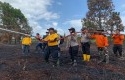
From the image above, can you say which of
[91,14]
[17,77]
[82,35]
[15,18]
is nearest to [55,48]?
[82,35]

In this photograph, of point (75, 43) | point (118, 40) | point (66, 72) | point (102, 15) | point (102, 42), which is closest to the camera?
point (66, 72)

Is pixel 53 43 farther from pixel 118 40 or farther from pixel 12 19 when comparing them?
pixel 12 19

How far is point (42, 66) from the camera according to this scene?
13.2 metres

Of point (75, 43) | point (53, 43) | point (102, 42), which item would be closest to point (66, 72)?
point (53, 43)

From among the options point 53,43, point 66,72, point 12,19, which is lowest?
point 66,72

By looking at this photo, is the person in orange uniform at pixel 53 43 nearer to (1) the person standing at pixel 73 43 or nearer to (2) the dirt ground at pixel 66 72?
(2) the dirt ground at pixel 66 72

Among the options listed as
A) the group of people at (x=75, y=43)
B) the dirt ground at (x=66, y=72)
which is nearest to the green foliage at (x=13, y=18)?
the group of people at (x=75, y=43)

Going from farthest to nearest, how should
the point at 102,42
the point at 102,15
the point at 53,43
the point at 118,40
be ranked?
1. the point at 102,15
2. the point at 118,40
3. the point at 102,42
4. the point at 53,43

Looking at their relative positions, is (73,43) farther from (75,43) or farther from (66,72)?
(66,72)

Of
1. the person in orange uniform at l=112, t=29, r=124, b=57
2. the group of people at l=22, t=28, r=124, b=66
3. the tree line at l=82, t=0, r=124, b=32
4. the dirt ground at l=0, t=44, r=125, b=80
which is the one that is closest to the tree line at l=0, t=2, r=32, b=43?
the tree line at l=82, t=0, r=124, b=32

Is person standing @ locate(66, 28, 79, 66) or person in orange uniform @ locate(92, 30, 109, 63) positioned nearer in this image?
person standing @ locate(66, 28, 79, 66)

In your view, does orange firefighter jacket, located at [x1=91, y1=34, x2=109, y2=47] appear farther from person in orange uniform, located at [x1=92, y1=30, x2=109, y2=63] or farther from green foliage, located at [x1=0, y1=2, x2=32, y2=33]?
green foliage, located at [x1=0, y1=2, x2=32, y2=33]

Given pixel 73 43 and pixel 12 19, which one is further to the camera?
pixel 12 19

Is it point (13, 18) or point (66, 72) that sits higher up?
point (13, 18)
